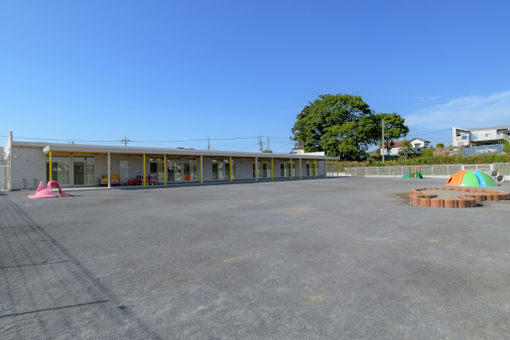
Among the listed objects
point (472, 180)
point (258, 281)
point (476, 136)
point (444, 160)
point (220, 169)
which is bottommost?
point (258, 281)

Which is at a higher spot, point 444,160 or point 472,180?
point 444,160

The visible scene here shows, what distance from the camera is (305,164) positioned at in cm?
3919

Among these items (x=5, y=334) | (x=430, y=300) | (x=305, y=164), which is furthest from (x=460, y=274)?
(x=305, y=164)

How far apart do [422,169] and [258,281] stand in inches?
1571

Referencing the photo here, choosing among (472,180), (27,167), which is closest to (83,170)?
(27,167)

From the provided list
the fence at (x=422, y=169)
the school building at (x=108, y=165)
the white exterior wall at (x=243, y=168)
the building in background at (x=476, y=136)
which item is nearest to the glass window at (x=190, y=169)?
the school building at (x=108, y=165)

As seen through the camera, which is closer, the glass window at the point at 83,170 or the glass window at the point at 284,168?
the glass window at the point at 83,170

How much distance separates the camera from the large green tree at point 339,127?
156 feet

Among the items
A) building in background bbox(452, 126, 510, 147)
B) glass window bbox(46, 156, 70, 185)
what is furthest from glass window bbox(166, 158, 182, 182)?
building in background bbox(452, 126, 510, 147)

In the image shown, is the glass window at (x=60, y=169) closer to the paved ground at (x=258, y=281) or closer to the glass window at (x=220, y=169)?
the glass window at (x=220, y=169)

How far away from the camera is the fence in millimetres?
28584

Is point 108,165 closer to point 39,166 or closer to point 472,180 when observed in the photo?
point 39,166

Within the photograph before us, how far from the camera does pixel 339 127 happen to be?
47.7 metres

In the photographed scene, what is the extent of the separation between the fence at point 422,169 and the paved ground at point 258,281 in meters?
29.7
